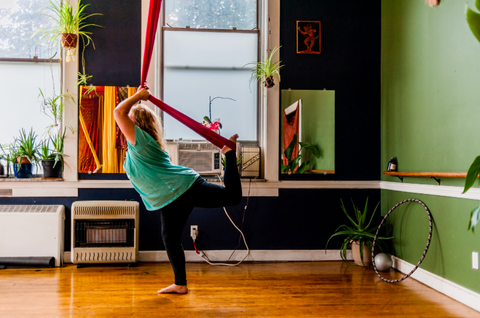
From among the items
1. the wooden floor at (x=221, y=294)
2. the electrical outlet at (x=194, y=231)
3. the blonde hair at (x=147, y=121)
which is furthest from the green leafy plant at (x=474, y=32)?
the electrical outlet at (x=194, y=231)

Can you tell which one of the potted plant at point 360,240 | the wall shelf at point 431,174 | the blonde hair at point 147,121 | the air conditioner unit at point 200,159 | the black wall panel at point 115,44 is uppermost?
the black wall panel at point 115,44

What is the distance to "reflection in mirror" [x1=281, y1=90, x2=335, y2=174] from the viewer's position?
3.96 m

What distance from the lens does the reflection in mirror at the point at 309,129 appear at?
396 centimetres

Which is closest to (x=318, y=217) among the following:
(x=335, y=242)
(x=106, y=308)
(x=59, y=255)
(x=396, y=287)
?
(x=335, y=242)

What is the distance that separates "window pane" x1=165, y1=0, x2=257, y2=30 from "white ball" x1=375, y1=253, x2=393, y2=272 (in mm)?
2716

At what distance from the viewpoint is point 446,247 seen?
2.88m

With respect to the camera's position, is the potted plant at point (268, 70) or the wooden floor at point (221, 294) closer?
the wooden floor at point (221, 294)

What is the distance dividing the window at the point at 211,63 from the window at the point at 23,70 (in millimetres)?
1218

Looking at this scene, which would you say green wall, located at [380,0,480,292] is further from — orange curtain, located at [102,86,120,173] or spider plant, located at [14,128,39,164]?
spider plant, located at [14,128,39,164]

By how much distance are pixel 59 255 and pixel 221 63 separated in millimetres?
2548

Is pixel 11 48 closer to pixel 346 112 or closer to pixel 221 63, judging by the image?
pixel 221 63

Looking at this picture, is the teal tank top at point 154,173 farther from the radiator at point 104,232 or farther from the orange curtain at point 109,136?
the orange curtain at point 109,136

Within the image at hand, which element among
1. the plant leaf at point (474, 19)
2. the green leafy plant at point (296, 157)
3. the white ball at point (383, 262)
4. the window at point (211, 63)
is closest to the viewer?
the plant leaf at point (474, 19)

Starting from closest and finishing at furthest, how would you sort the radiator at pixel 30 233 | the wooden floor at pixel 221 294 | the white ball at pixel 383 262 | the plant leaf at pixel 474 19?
the plant leaf at pixel 474 19 → the wooden floor at pixel 221 294 → the white ball at pixel 383 262 → the radiator at pixel 30 233
